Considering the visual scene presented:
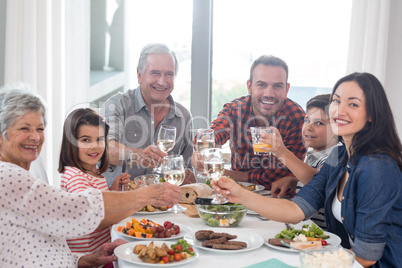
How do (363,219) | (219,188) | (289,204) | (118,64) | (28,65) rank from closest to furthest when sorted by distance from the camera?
(363,219), (219,188), (289,204), (28,65), (118,64)

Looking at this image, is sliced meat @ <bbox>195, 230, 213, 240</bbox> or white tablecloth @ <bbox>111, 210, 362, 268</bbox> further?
sliced meat @ <bbox>195, 230, 213, 240</bbox>

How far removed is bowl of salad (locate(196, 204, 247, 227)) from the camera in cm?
187

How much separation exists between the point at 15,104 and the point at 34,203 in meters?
0.48

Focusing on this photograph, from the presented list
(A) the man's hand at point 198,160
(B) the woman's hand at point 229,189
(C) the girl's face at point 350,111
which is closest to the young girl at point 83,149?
(A) the man's hand at point 198,160

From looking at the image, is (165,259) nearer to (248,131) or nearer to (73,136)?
(73,136)

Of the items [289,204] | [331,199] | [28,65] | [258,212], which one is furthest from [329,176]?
[28,65]

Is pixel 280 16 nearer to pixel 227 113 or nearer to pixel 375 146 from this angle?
pixel 227 113

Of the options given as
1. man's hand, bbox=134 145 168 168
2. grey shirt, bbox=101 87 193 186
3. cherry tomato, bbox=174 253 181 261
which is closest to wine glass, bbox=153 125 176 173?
man's hand, bbox=134 145 168 168

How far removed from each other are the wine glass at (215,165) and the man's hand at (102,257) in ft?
1.43

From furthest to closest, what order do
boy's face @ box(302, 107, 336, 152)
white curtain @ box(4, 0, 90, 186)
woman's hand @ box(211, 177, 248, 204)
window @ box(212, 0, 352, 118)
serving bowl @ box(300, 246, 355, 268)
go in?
1. window @ box(212, 0, 352, 118)
2. white curtain @ box(4, 0, 90, 186)
3. boy's face @ box(302, 107, 336, 152)
4. woman's hand @ box(211, 177, 248, 204)
5. serving bowl @ box(300, 246, 355, 268)

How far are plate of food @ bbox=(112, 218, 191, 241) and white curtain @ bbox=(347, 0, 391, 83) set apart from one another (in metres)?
2.68

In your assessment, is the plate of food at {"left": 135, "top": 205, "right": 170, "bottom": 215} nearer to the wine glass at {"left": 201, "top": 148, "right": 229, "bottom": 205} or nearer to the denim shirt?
the wine glass at {"left": 201, "top": 148, "right": 229, "bottom": 205}

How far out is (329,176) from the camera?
2082 millimetres

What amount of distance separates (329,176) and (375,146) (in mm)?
293
